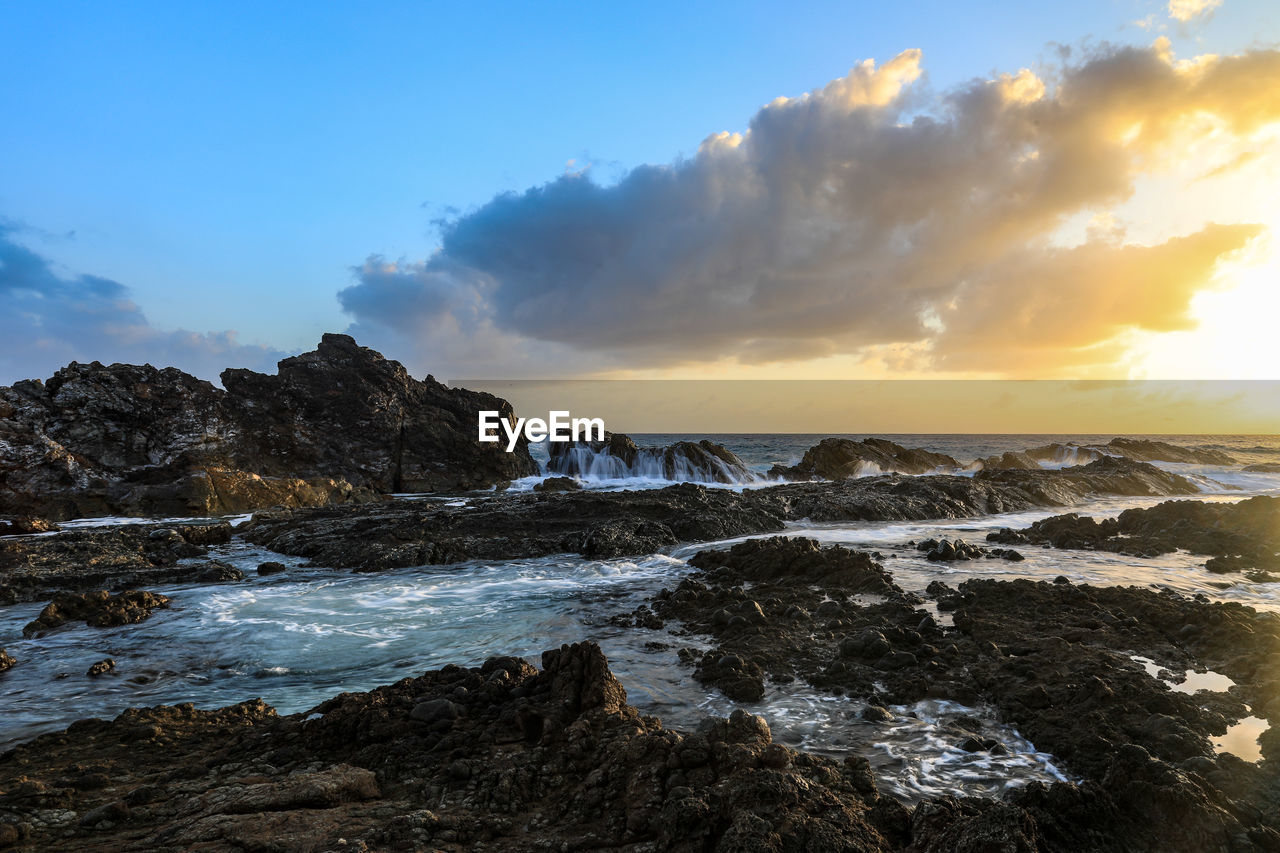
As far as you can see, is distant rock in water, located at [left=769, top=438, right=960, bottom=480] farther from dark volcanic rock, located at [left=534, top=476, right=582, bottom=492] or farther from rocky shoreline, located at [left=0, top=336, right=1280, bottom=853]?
rocky shoreline, located at [left=0, top=336, right=1280, bottom=853]

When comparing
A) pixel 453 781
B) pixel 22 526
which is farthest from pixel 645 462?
pixel 453 781

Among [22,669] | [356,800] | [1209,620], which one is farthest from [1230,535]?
[22,669]

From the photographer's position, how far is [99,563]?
14.7 meters


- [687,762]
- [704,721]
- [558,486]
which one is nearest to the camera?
[687,762]

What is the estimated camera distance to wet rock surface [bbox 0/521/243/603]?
1327cm

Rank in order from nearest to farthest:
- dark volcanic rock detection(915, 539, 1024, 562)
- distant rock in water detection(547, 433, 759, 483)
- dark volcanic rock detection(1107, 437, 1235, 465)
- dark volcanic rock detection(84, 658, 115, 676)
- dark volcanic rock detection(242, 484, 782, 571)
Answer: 1. dark volcanic rock detection(84, 658, 115, 676)
2. dark volcanic rock detection(915, 539, 1024, 562)
3. dark volcanic rock detection(242, 484, 782, 571)
4. distant rock in water detection(547, 433, 759, 483)
5. dark volcanic rock detection(1107, 437, 1235, 465)

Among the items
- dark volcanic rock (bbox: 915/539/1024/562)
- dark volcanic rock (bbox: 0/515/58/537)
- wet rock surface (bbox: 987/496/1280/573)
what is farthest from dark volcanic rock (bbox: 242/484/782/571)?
wet rock surface (bbox: 987/496/1280/573)


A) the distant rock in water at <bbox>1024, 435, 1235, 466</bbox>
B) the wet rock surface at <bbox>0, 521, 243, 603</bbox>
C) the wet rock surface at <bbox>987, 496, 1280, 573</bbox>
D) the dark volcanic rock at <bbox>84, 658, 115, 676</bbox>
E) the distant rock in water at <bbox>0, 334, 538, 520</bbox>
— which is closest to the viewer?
the dark volcanic rock at <bbox>84, 658, 115, 676</bbox>

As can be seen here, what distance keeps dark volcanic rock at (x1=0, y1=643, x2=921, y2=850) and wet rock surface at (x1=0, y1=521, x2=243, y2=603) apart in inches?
376

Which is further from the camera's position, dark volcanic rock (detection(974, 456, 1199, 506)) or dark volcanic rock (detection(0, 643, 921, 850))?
dark volcanic rock (detection(974, 456, 1199, 506))

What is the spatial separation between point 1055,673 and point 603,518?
600 inches

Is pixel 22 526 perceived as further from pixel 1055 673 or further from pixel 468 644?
pixel 1055 673

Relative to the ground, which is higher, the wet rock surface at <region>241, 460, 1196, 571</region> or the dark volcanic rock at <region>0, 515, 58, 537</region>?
the dark volcanic rock at <region>0, 515, 58, 537</region>

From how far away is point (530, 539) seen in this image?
18.2m
